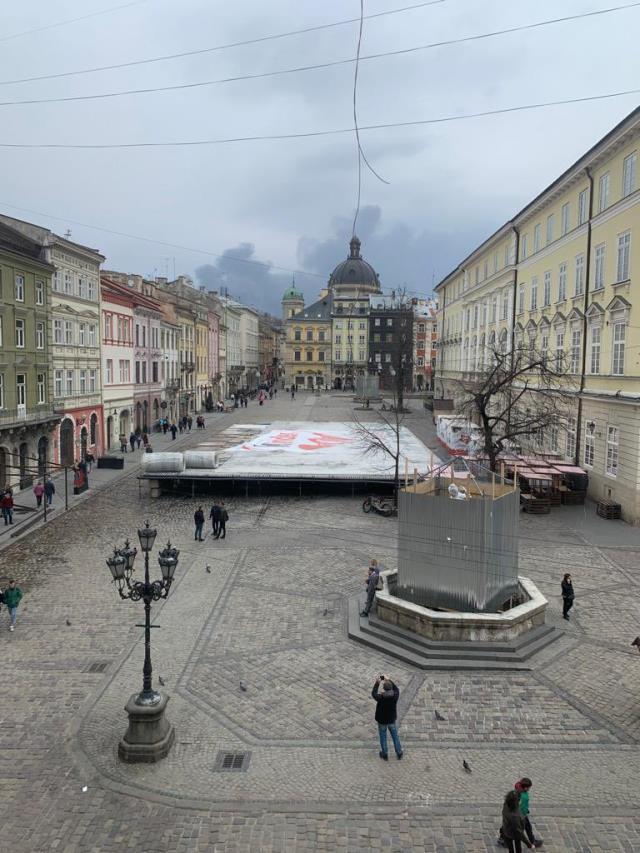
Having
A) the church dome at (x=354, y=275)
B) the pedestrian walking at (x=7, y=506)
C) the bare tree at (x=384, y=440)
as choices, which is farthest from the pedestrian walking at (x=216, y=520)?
the church dome at (x=354, y=275)

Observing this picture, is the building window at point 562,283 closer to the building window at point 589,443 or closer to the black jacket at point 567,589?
the building window at point 589,443

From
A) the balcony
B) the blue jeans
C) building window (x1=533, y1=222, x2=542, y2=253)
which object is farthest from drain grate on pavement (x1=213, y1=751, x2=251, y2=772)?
building window (x1=533, y1=222, x2=542, y2=253)

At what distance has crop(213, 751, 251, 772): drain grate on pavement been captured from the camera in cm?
998

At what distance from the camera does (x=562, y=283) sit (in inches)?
1304

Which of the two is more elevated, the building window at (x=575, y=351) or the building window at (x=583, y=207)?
the building window at (x=583, y=207)

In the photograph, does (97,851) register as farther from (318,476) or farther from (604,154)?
(604,154)

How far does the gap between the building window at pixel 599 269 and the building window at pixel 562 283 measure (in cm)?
382

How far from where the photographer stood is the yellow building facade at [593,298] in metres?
25.1

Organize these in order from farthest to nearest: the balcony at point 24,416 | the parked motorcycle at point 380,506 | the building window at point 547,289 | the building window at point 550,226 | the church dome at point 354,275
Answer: the church dome at point 354,275 < the building window at point 547,289 < the building window at point 550,226 < the balcony at point 24,416 < the parked motorcycle at point 380,506

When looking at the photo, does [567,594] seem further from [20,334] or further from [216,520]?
[20,334]

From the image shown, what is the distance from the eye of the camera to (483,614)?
1397 cm

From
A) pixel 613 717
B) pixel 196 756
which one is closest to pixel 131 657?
pixel 196 756

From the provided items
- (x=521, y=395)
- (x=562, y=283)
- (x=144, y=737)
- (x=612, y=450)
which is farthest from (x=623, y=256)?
(x=144, y=737)

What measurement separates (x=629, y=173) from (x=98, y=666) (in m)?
25.5
